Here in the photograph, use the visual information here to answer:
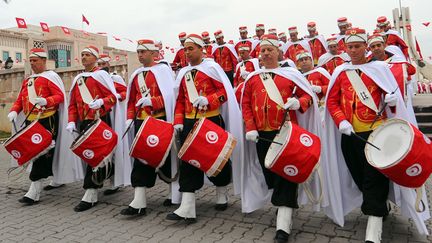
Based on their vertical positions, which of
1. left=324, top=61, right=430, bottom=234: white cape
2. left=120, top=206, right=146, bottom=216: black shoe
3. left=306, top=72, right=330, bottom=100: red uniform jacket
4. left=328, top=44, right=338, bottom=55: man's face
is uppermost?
left=328, top=44, right=338, bottom=55: man's face

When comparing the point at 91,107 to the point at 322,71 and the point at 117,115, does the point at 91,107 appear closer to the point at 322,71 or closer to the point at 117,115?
the point at 117,115

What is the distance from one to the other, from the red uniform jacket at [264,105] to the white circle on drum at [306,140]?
448 mm

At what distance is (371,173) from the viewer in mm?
3650

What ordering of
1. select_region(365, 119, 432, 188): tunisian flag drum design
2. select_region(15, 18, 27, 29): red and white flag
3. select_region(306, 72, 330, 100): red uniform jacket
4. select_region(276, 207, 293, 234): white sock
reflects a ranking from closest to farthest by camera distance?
select_region(365, 119, 432, 188): tunisian flag drum design → select_region(276, 207, 293, 234): white sock → select_region(306, 72, 330, 100): red uniform jacket → select_region(15, 18, 27, 29): red and white flag

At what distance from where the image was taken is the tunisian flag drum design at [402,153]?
313cm

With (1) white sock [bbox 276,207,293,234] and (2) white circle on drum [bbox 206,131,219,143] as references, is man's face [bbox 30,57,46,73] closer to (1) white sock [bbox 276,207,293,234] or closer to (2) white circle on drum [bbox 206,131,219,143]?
(2) white circle on drum [bbox 206,131,219,143]

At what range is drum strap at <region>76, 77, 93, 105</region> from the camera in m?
5.43

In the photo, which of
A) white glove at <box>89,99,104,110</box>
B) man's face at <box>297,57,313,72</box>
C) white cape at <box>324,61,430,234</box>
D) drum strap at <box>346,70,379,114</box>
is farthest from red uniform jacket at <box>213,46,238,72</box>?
drum strap at <box>346,70,379,114</box>

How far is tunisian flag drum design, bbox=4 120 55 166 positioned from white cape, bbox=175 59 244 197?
1.88 m

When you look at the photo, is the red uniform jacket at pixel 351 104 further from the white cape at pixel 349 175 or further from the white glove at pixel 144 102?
the white glove at pixel 144 102

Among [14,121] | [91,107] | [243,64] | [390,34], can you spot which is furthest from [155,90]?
[390,34]

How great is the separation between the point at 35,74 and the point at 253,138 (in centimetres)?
351

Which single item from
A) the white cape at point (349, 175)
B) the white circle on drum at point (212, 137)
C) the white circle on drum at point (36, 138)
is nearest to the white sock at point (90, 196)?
the white circle on drum at point (36, 138)

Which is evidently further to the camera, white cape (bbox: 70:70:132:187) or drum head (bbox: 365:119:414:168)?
white cape (bbox: 70:70:132:187)
